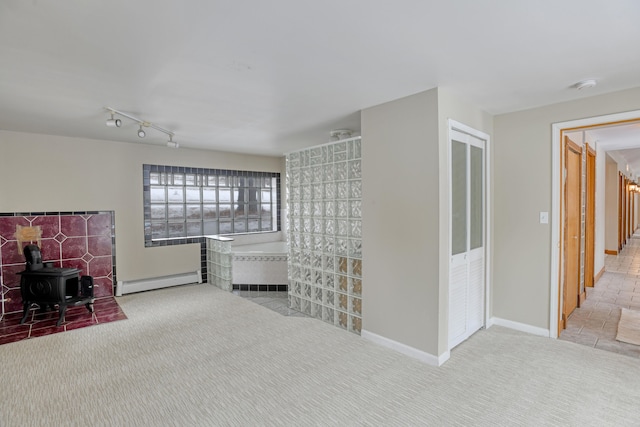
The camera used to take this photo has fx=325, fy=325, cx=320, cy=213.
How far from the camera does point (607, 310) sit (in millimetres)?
3926

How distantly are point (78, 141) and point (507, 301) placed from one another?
19.2 feet

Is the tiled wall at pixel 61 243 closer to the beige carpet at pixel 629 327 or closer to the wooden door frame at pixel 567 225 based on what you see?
the wooden door frame at pixel 567 225

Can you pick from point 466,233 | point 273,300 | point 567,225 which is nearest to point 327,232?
point 466,233

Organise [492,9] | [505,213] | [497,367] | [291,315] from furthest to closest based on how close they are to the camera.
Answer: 1. [291,315]
2. [505,213]
3. [497,367]
4. [492,9]

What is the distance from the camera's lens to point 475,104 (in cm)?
312

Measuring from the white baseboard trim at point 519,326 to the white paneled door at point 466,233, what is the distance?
0.63 ft

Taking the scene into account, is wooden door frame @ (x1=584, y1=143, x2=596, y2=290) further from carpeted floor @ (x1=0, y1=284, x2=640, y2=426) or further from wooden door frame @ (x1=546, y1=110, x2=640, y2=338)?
carpeted floor @ (x1=0, y1=284, x2=640, y2=426)

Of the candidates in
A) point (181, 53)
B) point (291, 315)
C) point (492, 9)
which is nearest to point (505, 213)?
point (492, 9)

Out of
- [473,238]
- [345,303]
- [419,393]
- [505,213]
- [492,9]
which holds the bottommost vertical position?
[419,393]

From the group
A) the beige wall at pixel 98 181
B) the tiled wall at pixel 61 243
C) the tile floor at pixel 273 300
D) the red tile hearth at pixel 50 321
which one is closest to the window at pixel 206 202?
the beige wall at pixel 98 181

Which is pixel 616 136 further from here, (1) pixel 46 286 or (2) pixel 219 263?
(1) pixel 46 286

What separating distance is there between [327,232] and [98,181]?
3548 mm

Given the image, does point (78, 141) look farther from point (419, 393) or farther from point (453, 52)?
point (419, 393)

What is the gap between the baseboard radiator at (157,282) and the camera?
4.93 meters
